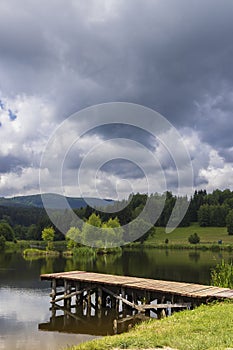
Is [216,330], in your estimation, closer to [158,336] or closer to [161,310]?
[158,336]

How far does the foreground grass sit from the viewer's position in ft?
31.4

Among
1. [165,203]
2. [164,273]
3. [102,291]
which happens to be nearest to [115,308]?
[102,291]

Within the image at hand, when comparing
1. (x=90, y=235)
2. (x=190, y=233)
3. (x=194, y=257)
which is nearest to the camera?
(x=194, y=257)

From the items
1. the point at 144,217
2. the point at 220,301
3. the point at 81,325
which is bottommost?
the point at 81,325

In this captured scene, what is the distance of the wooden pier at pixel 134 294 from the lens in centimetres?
1841

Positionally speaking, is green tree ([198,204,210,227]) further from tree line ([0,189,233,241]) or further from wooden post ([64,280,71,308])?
wooden post ([64,280,71,308])

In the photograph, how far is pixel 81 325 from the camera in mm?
19094

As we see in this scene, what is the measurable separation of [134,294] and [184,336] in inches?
417

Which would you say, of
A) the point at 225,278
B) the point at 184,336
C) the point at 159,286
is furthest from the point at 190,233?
the point at 184,336

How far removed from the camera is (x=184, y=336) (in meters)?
10.5

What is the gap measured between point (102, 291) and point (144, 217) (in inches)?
3397

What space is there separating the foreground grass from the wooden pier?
449 centimetres

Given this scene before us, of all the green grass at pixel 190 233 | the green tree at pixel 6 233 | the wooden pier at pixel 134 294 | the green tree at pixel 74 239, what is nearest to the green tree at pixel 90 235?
the green tree at pixel 74 239

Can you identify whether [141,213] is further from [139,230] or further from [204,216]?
[204,216]
